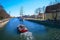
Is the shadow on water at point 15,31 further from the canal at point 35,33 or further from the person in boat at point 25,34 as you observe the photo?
the person in boat at point 25,34

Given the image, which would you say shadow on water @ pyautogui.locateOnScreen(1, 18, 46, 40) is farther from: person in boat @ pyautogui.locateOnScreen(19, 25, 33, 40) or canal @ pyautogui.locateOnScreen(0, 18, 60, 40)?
person in boat @ pyautogui.locateOnScreen(19, 25, 33, 40)

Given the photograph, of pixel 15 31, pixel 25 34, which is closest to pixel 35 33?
pixel 25 34

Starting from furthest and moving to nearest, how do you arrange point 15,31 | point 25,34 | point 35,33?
point 15,31, point 35,33, point 25,34

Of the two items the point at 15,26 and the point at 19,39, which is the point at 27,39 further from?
the point at 15,26

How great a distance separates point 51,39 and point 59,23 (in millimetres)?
3934

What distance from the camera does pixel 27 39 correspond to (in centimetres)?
637

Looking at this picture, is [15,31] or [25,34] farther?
[15,31]

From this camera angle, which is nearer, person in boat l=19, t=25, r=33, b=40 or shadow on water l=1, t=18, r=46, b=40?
person in boat l=19, t=25, r=33, b=40

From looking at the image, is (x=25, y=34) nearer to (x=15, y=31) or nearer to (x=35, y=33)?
(x=35, y=33)

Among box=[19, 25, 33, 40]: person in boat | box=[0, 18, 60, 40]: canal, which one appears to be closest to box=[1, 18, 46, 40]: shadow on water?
box=[0, 18, 60, 40]: canal

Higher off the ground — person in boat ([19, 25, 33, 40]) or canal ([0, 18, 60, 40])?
person in boat ([19, 25, 33, 40])

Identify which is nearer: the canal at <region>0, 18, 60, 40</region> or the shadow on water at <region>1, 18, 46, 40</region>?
the canal at <region>0, 18, 60, 40</region>

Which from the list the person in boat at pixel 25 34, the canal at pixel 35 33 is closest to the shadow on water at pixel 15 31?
the canal at pixel 35 33

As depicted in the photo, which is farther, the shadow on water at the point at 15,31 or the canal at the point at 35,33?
the shadow on water at the point at 15,31
